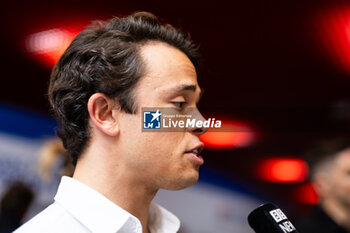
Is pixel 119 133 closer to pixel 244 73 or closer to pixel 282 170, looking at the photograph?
pixel 244 73

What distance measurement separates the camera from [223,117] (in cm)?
111

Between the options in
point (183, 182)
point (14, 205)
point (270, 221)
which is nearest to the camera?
point (270, 221)

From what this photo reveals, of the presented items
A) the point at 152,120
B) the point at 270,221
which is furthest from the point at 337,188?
the point at 152,120

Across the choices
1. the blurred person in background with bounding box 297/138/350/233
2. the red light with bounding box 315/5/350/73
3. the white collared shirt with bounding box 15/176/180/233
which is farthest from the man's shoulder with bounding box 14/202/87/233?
the red light with bounding box 315/5/350/73

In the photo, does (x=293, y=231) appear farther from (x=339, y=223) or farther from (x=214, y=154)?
(x=214, y=154)

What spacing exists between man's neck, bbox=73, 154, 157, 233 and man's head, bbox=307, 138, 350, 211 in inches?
24.5

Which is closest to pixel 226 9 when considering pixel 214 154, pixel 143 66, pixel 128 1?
pixel 128 1

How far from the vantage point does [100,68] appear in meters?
0.97

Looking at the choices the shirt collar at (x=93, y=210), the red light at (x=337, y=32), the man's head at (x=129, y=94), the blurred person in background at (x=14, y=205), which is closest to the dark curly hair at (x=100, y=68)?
A: the man's head at (x=129, y=94)

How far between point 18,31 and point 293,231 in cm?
180

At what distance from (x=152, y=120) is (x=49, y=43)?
4.43 ft

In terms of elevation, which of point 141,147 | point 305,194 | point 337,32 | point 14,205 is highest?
point 337,32

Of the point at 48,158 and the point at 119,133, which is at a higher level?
the point at 119,133

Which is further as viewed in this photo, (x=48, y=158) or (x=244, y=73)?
(x=48, y=158)
